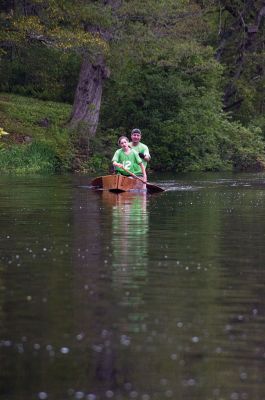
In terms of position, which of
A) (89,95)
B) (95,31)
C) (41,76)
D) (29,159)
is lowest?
(29,159)

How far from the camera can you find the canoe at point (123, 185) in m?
30.0

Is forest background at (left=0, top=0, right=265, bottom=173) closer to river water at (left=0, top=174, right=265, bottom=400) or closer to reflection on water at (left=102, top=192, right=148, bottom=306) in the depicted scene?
reflection on water at (left=102, top=192, right=148, bottom=306)

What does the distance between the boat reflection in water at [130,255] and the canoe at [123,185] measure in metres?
4.03

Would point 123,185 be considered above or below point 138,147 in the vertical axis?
below

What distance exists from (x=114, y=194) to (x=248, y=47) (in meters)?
33.6

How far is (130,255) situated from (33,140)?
28.5m

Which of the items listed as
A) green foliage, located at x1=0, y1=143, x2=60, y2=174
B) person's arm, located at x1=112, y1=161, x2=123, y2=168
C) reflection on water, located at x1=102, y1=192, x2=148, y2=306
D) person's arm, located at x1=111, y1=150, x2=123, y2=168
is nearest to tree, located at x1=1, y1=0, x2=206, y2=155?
green foliage, located at x1=0, y1=143, x2=60, y2=174

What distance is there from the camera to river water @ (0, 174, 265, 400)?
8.27 m

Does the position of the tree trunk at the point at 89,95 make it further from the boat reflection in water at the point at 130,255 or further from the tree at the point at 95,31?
the boat reflection in water at the point at 130,255

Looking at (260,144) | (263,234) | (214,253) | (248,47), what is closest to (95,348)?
(214,253)

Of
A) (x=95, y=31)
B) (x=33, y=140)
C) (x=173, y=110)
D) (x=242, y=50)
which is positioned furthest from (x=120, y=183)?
(x=242, y=50)

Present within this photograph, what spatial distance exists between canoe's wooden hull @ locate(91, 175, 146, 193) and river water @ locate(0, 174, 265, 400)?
8562 millimetres

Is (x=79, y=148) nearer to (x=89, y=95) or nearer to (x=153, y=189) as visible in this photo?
(x=89, y=95)

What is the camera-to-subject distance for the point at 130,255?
15.0 m
